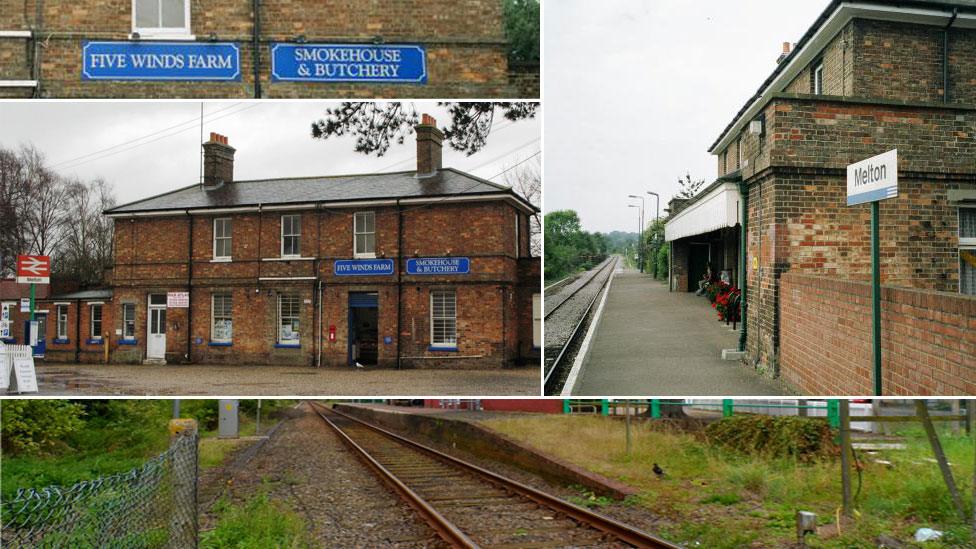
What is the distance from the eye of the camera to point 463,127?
389 cm

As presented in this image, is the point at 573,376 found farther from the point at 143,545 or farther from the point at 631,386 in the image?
the point at 143,545

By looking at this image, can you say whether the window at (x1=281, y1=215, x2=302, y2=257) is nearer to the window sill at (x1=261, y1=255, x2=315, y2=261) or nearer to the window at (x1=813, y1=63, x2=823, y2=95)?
the window sill at (x1=261, y1=255, x2=315, y2=261)

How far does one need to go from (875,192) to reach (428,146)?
2152mm

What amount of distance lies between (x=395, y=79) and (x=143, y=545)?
188 inches

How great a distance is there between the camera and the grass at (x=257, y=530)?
6059 millimetres

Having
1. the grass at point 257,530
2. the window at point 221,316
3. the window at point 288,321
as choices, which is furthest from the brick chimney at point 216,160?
the grass at point 257,530

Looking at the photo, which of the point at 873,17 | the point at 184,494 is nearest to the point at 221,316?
the point at 184,494

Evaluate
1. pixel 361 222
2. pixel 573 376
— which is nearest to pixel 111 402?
pixel 361 222

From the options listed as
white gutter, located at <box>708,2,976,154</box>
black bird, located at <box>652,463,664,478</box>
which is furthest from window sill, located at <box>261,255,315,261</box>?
black bird, located at <box>652,463,664,478</box>

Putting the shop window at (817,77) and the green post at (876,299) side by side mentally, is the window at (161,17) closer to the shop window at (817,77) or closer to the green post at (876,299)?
the shop window at (817,77)

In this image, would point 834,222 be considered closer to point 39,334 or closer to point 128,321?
point 128,321

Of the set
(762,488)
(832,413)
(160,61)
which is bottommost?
(762,488)

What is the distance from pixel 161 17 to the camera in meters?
7.62

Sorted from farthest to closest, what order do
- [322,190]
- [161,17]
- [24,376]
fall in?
1. [161,17]
2. [322,190]
3. [24,376]
